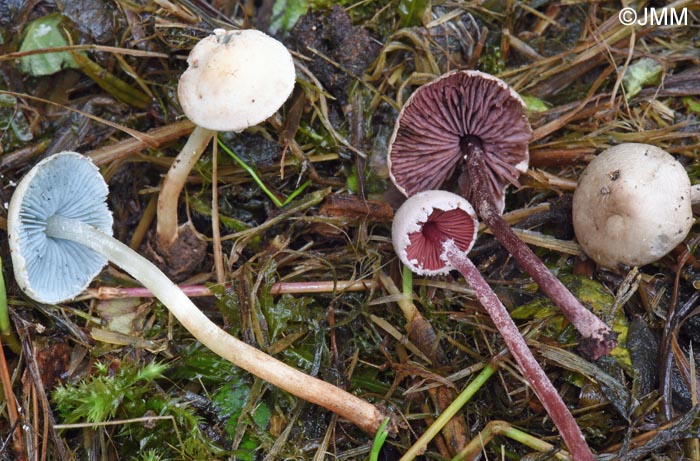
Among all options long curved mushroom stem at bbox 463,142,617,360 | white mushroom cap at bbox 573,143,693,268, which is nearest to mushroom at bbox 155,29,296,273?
long curved mushroom stem at bbox 463,142,617,360

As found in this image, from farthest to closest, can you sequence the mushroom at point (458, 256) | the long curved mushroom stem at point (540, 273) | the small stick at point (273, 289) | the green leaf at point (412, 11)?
the green leaf at point (412, 11) → the small stick at point (273, 289) → the long curved mushroom stem at point (540, 273) → the mushroom at point (458, 256)

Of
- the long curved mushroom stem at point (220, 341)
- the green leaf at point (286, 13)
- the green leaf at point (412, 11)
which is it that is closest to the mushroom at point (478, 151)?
the green leaf at point (412, 11)

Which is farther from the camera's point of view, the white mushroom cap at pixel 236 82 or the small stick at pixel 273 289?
the small stick at pixel 273 289

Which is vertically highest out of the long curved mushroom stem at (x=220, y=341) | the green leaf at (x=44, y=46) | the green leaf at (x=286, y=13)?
the green leaf at (x=286, y=13)

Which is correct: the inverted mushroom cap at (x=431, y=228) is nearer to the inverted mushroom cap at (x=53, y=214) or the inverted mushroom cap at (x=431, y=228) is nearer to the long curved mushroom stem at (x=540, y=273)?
the long curved mushroom stem at (x=540, y=273)

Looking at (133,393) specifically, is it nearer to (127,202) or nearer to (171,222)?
(171,222)
